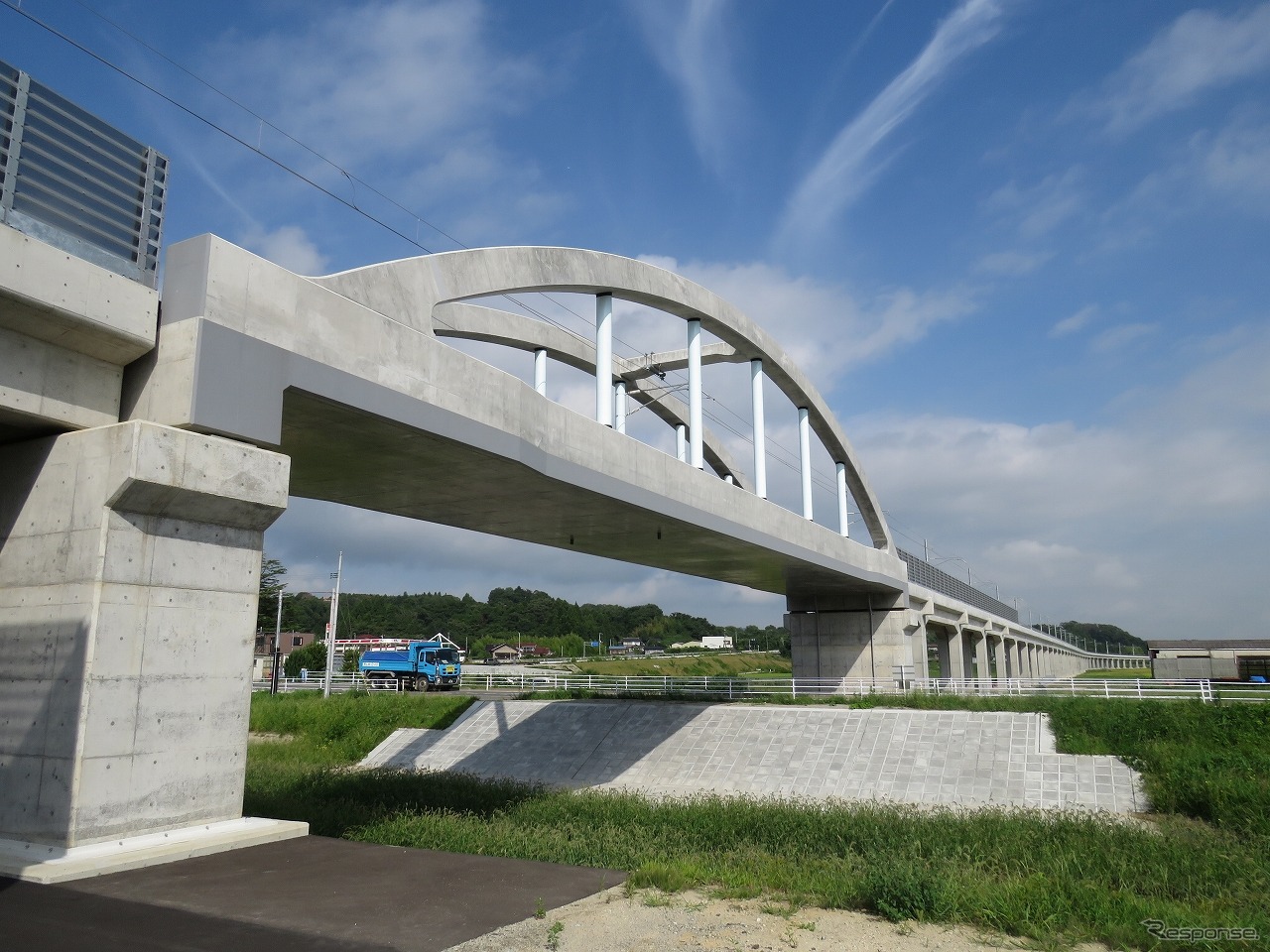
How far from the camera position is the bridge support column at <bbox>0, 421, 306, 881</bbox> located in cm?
830

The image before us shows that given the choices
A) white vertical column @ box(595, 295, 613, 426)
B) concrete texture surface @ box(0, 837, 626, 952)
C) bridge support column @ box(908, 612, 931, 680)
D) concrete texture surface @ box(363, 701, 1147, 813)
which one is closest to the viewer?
concrete texture surface @ box(0, 837, 626, 952)

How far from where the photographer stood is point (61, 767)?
27.0 feet

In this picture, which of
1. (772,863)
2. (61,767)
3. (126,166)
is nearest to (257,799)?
(61,767)

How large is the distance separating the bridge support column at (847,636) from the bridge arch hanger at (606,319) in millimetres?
3543

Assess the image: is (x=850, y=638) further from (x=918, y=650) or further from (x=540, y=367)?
(x=540, y=367)

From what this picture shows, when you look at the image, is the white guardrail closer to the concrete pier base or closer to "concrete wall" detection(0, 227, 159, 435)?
the concrete pier base

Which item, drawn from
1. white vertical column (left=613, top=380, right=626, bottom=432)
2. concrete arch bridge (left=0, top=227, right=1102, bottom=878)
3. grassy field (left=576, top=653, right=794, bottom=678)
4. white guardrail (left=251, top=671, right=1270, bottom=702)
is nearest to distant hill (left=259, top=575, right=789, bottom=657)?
grassy field (left=576, top=653, right=794, bottom=678)

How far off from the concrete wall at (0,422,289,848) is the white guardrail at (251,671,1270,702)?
35.1 feet

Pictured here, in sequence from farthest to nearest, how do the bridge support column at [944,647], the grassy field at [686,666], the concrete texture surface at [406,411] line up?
the grassy field at [686,666] → the bridge support column at [944,647] → the concrete texture surface at [406,411]

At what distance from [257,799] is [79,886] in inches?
401

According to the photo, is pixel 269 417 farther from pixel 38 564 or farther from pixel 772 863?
pixel 772 863

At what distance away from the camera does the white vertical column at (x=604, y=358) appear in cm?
1855

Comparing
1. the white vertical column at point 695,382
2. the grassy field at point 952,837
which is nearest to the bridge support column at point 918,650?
the grassy field at point 952,837

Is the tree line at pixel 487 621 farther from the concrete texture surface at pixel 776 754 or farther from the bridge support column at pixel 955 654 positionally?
the concrete texture surface at pixel 776 754
